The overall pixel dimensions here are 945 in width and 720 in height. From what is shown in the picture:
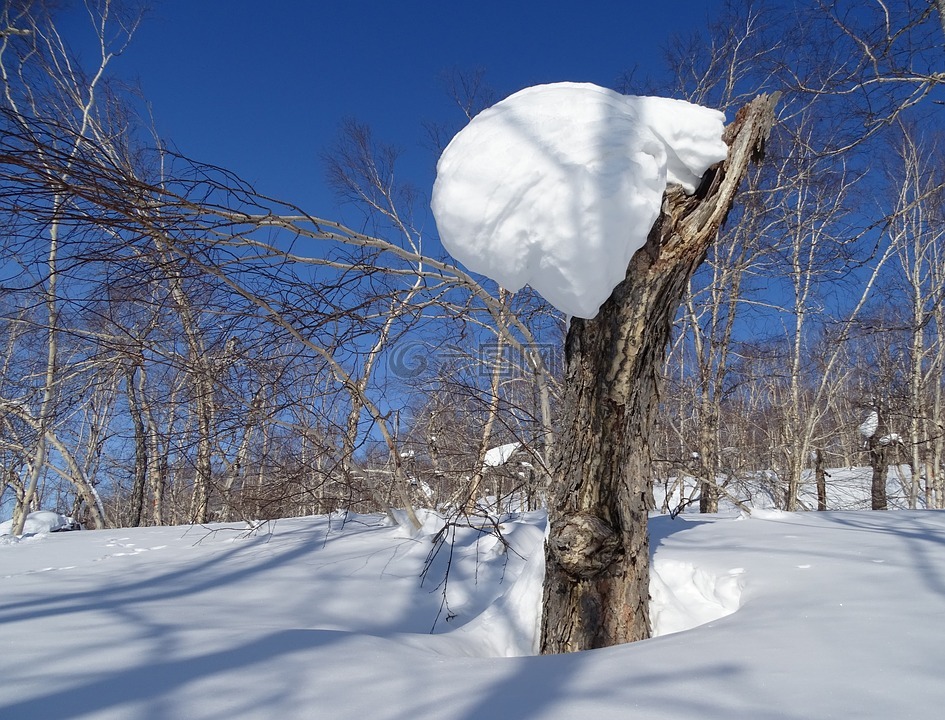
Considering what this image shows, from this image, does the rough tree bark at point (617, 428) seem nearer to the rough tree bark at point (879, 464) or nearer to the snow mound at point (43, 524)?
the snow mound at point (43, 524)

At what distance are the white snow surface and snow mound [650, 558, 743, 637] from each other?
52.1 inches

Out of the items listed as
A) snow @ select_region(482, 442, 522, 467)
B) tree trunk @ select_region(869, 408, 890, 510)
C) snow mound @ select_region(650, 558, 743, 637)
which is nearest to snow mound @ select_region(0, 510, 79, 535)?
snow @ select_region(482, 442, 522, 467)

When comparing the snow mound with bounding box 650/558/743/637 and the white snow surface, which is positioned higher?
the white snow surface

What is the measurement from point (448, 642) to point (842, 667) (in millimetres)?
1238

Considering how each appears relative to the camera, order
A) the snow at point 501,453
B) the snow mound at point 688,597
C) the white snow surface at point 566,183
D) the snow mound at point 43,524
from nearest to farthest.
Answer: the white snow surface at point 566,183 < the snow mound at point 688,597 < the snow at point 501,453 < the snow mound at point 43,524

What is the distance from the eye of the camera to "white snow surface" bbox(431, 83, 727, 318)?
1.87m

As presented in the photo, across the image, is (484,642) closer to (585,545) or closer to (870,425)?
(585,545)

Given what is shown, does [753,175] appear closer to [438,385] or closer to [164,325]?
[438,385]

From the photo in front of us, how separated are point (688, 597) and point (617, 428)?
0.93 m

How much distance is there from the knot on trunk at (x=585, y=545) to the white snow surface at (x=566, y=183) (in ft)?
2.69

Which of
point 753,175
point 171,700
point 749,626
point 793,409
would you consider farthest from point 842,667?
point 793,409

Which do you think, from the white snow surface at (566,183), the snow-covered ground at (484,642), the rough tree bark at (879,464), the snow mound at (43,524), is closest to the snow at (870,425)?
the rough tree bark at (879,464)

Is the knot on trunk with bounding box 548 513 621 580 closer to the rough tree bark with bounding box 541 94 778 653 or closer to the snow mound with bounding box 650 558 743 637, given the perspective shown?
the rough tree bark with bounding box 541 94 778 653

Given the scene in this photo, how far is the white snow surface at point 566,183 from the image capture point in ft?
6.12
